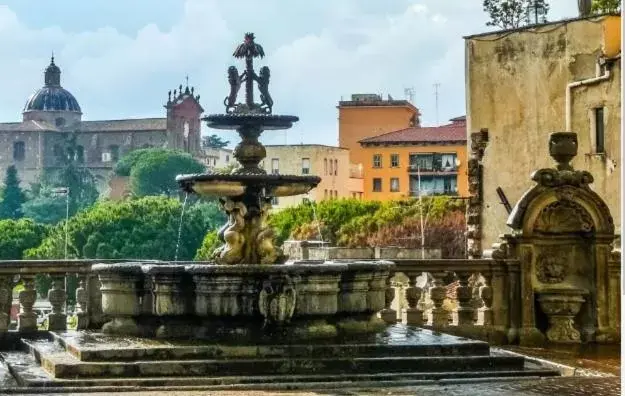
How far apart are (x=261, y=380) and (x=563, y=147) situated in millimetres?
6023

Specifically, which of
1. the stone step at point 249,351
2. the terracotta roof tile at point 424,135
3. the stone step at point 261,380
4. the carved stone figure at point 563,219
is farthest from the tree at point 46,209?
the stone step at point 261,380

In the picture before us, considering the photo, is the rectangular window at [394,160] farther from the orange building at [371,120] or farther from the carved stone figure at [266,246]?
the carved stone figure at [266,246]

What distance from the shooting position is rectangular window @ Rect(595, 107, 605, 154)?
3638 centimetres

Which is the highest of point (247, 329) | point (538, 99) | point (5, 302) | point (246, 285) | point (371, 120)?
point (371, 120)

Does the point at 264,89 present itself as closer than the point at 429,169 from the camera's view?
Yes

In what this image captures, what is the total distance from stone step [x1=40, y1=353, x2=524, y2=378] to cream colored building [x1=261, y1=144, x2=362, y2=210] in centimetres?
10732

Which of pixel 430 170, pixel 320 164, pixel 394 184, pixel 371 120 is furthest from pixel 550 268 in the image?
pixel 371 120

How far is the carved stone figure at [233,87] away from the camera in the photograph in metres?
16.3

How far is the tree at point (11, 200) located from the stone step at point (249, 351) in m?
169

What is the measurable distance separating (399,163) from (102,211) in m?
23.1

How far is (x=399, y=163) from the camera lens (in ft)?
389

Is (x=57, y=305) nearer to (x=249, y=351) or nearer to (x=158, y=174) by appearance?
(x=249, y=351)

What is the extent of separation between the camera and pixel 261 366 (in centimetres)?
1298

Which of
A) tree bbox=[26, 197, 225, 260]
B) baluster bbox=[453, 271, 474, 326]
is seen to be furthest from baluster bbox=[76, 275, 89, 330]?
tree bbox=[26, 197, 225, 260]
